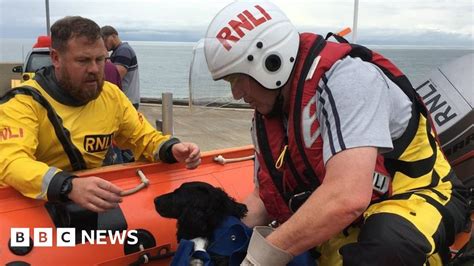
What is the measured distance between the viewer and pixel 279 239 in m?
1.40

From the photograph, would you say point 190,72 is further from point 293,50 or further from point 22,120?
point 22,120

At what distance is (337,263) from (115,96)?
1486 mm

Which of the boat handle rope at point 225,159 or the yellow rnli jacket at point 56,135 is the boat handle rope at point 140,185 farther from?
the boat handle rope at point 225,159

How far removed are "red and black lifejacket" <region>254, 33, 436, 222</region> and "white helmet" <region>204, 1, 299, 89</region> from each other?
0.06 meters

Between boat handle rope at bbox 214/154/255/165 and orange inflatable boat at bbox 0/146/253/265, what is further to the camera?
boat handle rope at bbox 214/154/255/165

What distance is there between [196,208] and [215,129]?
6.85 meters

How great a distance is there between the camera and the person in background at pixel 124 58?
5.12 m

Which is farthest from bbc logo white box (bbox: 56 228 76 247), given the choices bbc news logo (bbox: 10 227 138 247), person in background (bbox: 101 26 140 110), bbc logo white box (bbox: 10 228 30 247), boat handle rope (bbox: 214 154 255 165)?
person in background (bbox: 101 26 140 110)

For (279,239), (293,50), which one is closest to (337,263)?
(279,239)

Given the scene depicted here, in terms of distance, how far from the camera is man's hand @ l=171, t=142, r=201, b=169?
243cm

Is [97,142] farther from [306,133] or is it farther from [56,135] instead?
[306,133]

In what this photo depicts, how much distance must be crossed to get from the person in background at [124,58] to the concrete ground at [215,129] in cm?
173

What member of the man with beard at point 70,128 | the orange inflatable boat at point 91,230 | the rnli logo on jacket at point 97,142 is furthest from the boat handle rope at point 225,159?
the rnli logo on jacket at point 97,142

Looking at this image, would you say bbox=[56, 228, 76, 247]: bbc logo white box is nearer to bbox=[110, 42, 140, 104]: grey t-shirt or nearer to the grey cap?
bbox=[110, 42, 140, 104]: grey t-shirt
